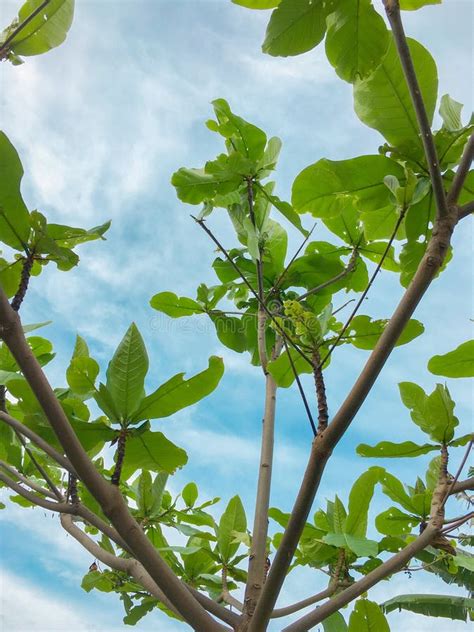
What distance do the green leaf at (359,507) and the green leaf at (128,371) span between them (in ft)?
2.59

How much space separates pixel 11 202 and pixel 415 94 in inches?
35.5

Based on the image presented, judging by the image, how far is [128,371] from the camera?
1.43 meters

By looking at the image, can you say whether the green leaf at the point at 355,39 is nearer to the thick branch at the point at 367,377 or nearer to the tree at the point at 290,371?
the tree at the point at 290,371

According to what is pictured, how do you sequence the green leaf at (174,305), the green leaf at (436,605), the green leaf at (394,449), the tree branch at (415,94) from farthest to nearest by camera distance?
1. the green leaf at (174,305)
2. the green leaf at (436,605)
3. the green leaf at (394,449)
4. the tree branch at (415,94)

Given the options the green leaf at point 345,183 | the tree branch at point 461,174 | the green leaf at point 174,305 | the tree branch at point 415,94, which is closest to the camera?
the tree branch at point 415,94

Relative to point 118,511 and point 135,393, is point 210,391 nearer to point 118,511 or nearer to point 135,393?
point 135,393

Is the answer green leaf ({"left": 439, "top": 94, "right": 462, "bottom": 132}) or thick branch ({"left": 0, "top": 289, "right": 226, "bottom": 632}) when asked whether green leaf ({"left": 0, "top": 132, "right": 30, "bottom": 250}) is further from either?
green leaf ({"left": 439, "top": 94, "right": 462, "bottom": 132})

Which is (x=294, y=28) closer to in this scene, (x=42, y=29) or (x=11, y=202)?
(x=42, y=29)

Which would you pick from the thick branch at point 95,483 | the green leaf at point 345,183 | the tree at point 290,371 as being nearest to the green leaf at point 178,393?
the tree at point 290,371

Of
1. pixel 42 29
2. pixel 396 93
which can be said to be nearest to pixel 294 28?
pixel 396 93

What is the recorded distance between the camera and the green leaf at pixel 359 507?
1798 millimetres

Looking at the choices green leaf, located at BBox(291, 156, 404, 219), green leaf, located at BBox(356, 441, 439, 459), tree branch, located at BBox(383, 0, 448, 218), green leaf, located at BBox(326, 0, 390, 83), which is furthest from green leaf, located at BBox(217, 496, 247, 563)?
green leaf, located at BBox(326, 0, 390, 83)

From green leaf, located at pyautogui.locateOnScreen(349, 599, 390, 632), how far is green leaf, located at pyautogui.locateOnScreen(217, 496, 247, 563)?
1.96 feet

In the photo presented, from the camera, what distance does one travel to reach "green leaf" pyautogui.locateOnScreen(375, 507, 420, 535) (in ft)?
6.21
